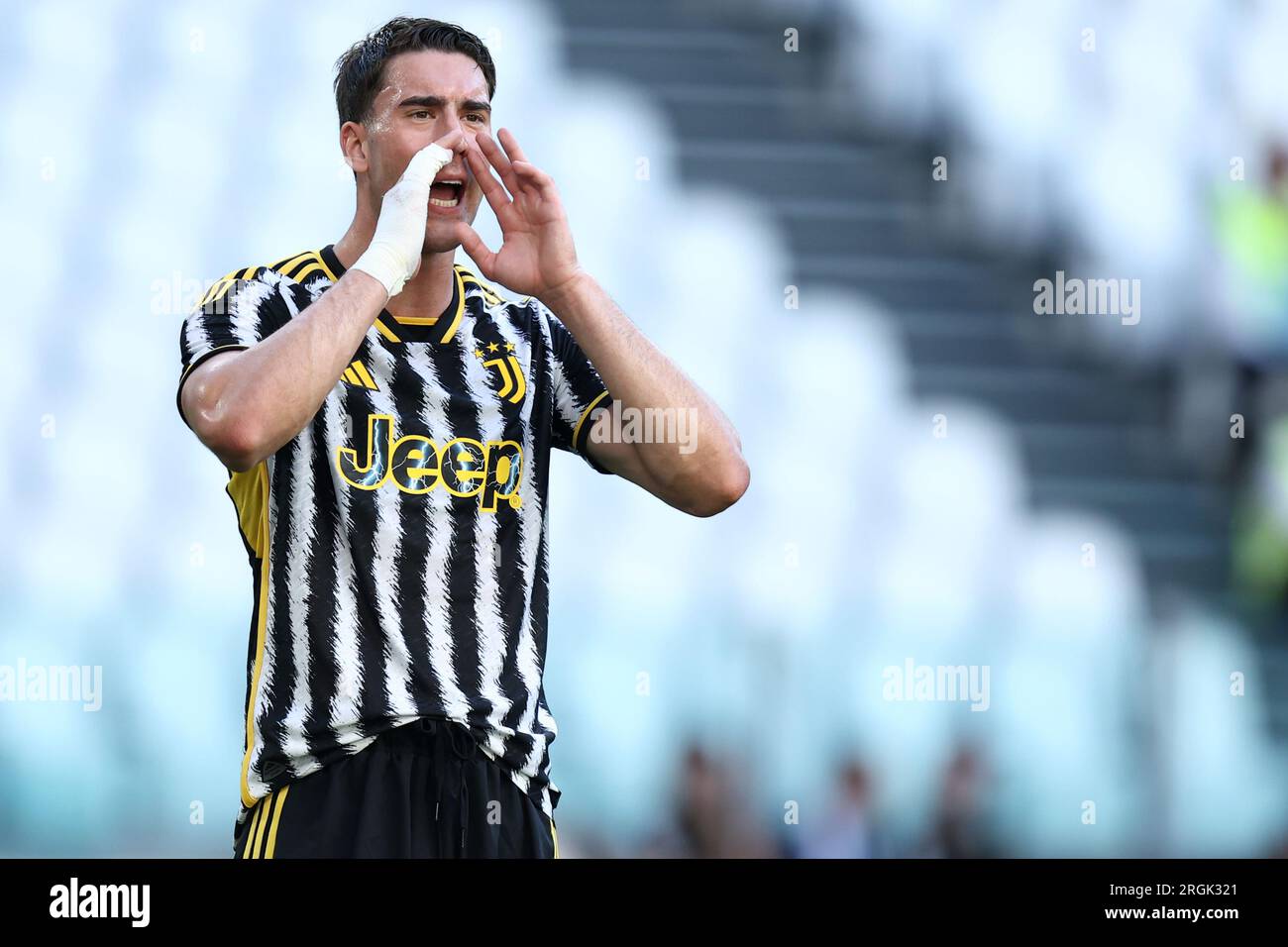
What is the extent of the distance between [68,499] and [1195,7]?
361cm

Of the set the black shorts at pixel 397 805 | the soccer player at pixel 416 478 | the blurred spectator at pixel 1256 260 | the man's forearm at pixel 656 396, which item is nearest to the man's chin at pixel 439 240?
the soccer player at pixel 416 478

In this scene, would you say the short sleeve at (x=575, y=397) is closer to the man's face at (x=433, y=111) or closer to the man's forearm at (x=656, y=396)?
the man's forearm at (x=656, y=396)

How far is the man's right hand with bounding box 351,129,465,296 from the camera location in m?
1.52

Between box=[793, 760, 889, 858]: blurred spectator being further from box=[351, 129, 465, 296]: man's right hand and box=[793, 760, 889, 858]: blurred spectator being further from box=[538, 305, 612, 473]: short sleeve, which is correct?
box=[351, 129, 465, 296]: man's right hand

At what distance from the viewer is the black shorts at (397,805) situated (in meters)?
1.48

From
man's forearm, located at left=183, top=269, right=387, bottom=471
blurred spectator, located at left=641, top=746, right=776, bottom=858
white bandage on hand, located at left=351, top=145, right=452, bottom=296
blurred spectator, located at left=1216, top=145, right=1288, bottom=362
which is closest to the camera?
man's forearm, located at left=183, top=269, right=387, bottom=471

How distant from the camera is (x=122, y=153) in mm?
4398

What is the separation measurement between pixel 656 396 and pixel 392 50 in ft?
1.61

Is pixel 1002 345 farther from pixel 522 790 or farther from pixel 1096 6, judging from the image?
pixel 522 790

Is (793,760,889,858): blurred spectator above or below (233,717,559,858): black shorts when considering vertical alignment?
below

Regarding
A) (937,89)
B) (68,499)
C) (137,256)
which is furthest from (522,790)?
(937,89)

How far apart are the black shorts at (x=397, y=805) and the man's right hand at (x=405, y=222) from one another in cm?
44

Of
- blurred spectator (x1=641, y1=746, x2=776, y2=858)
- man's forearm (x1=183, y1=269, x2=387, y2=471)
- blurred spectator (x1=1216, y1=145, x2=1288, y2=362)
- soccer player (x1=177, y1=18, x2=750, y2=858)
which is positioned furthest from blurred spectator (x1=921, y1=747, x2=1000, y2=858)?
man's forearm (x1=183, y1=269, x2=387, y2=471)

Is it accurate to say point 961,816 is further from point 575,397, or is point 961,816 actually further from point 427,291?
point 427,291
